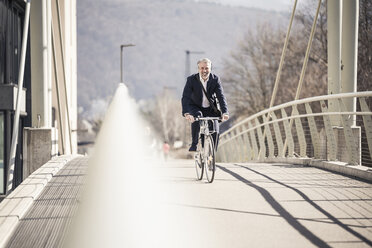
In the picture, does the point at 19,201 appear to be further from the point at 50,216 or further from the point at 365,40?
the point at 365,40

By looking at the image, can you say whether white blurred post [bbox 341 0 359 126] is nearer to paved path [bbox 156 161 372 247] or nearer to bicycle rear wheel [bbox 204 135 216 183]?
paved path [bbox 156 161 372 247]

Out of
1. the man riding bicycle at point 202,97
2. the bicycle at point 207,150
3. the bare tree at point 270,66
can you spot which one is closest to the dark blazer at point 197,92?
the man riding bicycle at point 202,97

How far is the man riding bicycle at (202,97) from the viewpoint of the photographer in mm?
8539

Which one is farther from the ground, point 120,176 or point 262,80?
point 262,80

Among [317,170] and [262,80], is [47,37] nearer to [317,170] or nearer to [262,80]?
[317,170]

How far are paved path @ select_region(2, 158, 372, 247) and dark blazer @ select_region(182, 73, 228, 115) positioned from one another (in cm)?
105

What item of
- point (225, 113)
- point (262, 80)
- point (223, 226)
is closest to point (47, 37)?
point (225, 113)

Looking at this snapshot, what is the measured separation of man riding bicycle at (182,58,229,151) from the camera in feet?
28.0

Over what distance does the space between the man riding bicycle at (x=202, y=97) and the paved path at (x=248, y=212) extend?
94cm

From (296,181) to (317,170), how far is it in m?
1.76

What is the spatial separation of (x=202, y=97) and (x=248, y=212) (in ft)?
9.25

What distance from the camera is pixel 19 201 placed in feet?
21.5

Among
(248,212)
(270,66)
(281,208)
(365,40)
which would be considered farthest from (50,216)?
(270,66)

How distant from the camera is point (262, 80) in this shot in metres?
45.0
